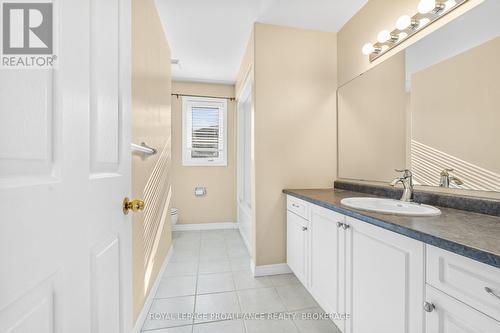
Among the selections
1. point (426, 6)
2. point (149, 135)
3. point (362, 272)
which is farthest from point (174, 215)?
point (426, 6)

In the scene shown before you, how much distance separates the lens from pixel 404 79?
157 centimetres

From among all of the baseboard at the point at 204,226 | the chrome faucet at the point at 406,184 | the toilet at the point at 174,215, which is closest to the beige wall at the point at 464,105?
the chrome faucet at the point at 406,184

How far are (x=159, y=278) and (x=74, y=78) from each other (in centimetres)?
197

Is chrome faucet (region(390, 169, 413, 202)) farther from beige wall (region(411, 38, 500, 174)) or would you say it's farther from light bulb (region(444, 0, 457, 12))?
light bulb (region(444, 0, 457, 12))

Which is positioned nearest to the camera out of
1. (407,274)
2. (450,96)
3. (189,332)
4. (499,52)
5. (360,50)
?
(407,274)

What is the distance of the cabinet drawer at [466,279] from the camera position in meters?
0.61

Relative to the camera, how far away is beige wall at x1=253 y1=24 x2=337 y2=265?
211 centimetres

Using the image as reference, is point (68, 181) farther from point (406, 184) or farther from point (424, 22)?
point (424, 22)

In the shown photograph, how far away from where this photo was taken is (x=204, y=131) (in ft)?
12.1

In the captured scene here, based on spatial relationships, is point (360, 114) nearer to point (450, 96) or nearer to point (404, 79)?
point (404, 79)

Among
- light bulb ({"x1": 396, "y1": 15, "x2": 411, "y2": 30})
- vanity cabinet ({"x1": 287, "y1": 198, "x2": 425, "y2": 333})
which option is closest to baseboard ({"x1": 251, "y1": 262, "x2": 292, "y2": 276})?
vanity cabinet ({"x1": 287, "y1": 198, "x2": 425, "y2": 333})

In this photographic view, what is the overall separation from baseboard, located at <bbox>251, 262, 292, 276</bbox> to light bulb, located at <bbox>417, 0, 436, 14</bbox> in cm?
223

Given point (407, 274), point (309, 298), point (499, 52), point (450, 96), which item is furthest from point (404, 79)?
point (309, 298)

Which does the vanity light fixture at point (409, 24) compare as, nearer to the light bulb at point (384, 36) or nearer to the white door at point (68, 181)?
the light bulb at point (384, 36)
